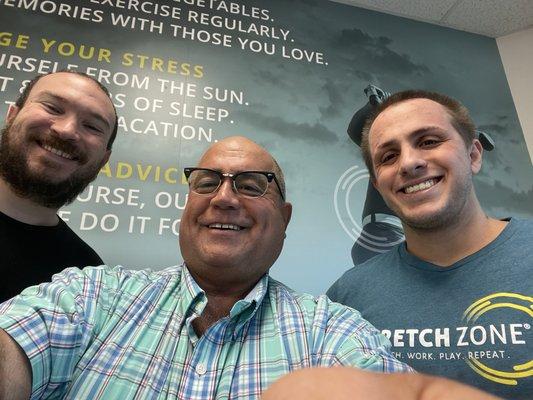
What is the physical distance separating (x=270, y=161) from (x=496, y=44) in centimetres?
213

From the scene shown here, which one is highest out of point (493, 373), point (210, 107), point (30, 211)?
point (210, 107)

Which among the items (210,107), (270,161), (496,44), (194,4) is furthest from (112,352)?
(496,44)

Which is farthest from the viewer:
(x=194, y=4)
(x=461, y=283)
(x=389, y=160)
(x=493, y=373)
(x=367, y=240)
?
(x=194, y=4)

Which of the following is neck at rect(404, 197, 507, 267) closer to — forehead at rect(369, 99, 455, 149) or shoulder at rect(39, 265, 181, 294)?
forehead at rect(369, 99, 455, 149)

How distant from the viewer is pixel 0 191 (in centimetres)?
123

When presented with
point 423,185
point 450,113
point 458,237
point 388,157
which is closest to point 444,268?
point 458,237

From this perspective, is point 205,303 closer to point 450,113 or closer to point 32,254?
point 32,254

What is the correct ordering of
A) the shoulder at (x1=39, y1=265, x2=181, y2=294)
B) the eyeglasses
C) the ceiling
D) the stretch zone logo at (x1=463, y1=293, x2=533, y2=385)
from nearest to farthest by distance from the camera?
the shoulder at (x1=39, y1=265, x2=181, y2=294), the stretch zone logo at (x1=463, y1=293, x2=533, y2=385), the eyeglasses, the ceiling

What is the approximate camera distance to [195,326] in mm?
831

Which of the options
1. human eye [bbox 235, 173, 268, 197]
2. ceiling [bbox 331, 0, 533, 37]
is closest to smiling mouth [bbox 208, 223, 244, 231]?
human eye [bbox 235, 173, 268, 197]

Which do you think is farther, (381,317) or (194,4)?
(194,4)

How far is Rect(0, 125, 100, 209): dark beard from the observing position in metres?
1.19

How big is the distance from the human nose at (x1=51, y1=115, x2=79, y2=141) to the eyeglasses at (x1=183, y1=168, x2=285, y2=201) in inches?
18.4

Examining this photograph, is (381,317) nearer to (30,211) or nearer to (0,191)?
(30,211)
